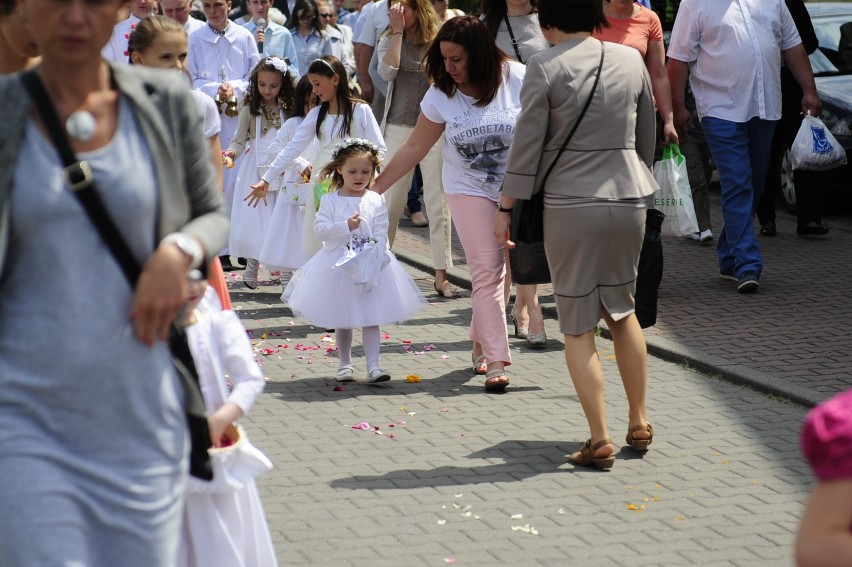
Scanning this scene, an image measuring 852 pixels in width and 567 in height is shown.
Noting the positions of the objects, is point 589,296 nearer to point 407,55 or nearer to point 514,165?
point 514,165

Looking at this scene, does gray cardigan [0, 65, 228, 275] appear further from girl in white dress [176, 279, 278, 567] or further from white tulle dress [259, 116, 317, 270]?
white tulle dress [259, 116, 317, 270]

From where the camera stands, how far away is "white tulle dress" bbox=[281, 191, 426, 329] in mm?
8016

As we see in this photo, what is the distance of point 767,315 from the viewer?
9609 millimetres

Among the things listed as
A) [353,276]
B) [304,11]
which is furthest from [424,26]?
[304,11]

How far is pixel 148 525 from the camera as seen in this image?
2.98 meters

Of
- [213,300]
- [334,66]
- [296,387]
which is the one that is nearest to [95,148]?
[213,300]

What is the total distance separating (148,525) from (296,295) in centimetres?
519

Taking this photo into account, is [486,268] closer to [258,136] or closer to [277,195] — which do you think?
[277,195]

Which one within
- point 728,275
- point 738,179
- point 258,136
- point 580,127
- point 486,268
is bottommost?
point 728,275

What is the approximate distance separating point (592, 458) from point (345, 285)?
223cm

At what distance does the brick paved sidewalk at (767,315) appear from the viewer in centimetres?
804

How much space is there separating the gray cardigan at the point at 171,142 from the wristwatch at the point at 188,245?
26 mm

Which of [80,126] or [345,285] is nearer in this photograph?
[80,126]

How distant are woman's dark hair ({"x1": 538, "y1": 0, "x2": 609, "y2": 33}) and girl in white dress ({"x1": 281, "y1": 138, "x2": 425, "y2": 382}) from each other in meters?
2.14
